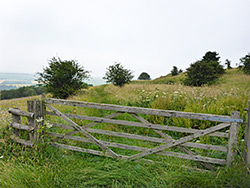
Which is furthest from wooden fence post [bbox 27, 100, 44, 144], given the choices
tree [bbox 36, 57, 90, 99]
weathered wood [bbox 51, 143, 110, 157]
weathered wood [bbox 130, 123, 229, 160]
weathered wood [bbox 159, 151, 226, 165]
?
tree [bbox 36, 57, 90, 99]

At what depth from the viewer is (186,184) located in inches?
103

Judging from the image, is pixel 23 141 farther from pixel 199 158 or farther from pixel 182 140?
pixel 199 158

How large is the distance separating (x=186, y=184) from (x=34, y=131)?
11.8ft

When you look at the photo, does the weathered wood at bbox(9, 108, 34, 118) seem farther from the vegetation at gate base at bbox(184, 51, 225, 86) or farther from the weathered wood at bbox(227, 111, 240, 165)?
the vegetation at gate base at bbox(184, 51, 225, 86)

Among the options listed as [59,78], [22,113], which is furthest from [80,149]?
[59,78]

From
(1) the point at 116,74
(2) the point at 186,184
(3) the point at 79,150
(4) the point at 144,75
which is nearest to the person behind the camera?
(2) the point at 186,184

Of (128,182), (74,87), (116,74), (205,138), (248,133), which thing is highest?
(116,74)

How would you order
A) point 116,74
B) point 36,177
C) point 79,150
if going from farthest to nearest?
1. point 116,74
2. point 79,150
3. point 36,177

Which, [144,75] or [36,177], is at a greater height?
[144,75]

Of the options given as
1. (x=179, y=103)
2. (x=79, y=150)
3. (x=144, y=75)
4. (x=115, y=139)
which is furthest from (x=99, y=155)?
(x=144, y=75)

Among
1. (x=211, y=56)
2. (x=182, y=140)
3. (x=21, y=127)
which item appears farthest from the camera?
(x=211, y=56)

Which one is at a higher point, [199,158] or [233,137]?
[233,137]

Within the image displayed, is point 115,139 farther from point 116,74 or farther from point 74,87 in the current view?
point 116,74

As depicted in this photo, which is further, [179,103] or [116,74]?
[116,74]
